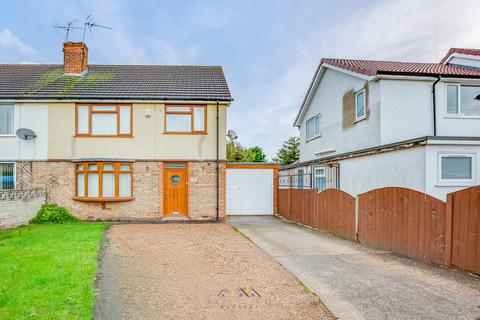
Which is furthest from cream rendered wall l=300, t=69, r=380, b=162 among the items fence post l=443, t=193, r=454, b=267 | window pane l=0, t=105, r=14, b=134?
window pane l=0, t=105, r=14, b=134

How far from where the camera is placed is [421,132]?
42.0 ft

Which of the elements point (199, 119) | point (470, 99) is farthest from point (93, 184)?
point (470, 99)

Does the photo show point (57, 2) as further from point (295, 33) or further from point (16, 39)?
point (295, 33)

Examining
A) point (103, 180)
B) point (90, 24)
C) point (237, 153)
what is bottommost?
point (103, 180)

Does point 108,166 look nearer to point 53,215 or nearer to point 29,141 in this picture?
point 53,215

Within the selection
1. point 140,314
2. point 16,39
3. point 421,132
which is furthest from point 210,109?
point 16,39

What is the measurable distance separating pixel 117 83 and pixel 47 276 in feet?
39.4

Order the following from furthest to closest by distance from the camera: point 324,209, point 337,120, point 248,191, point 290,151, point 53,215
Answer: point 290,151
point 248,191
point 337,120
point 53,215
point 324,209

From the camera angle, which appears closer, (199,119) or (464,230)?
(464,230)

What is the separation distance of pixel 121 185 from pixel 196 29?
29.9 ft

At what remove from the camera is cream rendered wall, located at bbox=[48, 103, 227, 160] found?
1493cm

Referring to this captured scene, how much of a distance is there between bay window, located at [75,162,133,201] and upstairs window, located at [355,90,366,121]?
9.89 metres

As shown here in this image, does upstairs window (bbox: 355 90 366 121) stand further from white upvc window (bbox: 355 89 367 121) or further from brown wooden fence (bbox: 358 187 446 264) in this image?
brown wooden fence (bbox: 358 187 446 264)

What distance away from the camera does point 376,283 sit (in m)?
5.84
